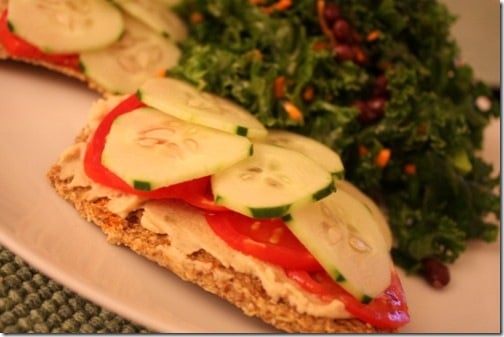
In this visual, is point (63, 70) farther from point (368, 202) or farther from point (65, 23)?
point (368, 202)

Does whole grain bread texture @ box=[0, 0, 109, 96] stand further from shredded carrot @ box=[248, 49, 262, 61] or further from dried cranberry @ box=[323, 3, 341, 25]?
dried cranberry @ box=[323, 3, 341, 25]

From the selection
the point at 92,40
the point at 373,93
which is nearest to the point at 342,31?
the point at 373,93

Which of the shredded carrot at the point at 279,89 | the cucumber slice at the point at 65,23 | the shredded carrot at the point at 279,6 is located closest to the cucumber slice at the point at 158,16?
the cucumber slice at the point at 65,23

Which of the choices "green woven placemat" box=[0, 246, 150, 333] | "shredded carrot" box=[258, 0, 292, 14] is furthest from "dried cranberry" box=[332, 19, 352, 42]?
"green woven placemat" box=[0, 246, 150, 333]

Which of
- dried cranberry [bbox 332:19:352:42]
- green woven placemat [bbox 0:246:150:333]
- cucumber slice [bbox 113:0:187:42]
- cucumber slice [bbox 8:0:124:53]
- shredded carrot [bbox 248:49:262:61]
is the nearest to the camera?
green woven placemat [bbox 0:246:150:333]

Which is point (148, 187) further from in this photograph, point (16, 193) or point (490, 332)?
point (490, 332)

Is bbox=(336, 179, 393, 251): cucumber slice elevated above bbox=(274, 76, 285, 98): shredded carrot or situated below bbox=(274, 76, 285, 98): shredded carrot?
below

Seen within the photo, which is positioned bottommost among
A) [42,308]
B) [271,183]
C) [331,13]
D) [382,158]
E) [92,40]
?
[42,308]
